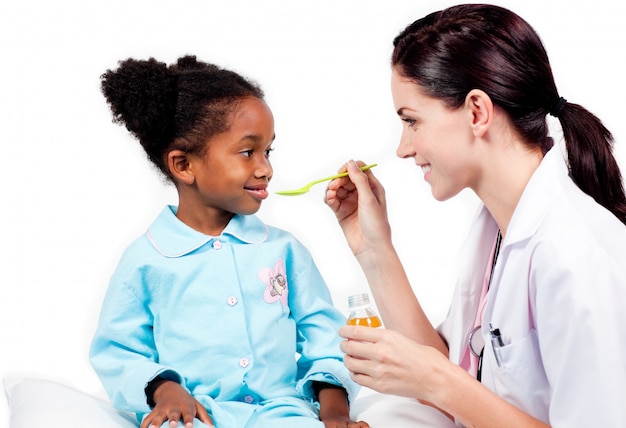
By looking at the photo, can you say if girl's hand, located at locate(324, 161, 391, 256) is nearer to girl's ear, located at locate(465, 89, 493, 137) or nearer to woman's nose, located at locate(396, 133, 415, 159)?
woman's nose, located at locate(396, 133, 415, 159)

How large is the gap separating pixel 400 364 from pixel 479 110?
1.72 ft

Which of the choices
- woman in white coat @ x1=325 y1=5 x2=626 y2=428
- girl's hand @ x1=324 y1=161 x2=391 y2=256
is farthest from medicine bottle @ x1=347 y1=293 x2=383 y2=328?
girl's hand @ x1=324 y1=161 x2=391 y2=256

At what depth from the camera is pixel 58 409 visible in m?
2.09

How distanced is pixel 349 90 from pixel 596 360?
1549 millimetres

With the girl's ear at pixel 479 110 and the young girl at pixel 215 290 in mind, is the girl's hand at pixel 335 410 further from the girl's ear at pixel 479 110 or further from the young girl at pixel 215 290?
the girl's ear at pixel 479 110

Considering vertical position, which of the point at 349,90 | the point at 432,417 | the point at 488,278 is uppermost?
the point at 349,90

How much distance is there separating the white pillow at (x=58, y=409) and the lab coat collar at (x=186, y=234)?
15.9 inches

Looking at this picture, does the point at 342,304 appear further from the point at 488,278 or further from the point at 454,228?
the point at 488,278

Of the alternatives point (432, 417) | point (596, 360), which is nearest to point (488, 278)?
point (432, 417)

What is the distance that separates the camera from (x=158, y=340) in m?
2.13

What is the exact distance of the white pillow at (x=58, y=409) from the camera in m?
2.01

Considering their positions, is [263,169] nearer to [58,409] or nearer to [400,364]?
[400,364]

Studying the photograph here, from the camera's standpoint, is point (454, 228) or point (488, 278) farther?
point (454, 228)

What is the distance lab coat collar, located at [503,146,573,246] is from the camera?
173 centimetres
